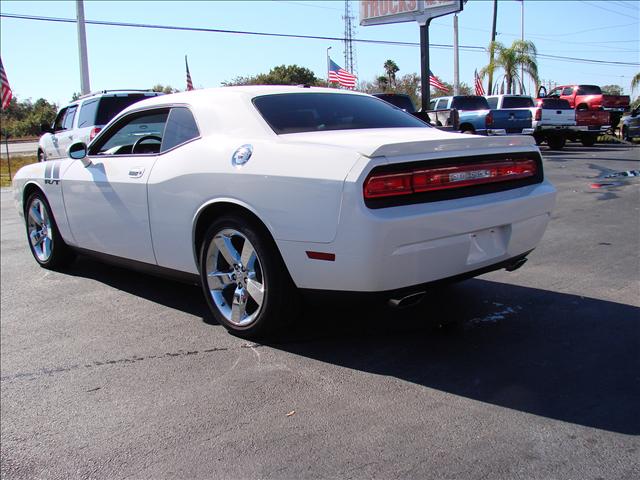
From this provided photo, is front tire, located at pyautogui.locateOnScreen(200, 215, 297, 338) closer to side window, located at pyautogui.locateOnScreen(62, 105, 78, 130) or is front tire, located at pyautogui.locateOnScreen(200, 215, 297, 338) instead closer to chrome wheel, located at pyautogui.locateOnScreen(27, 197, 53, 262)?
chrome wheel, located at pyautogui.locateOnScreen(27, 197, 53, 262)

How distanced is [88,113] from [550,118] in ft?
49.0

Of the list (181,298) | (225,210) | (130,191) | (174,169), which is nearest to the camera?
(225,210)

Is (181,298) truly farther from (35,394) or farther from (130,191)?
(35,394)

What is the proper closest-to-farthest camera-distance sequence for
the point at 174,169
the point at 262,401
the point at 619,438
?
the point at 619,438, the point at 262,401, the point at 174,169

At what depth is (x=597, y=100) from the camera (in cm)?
2542

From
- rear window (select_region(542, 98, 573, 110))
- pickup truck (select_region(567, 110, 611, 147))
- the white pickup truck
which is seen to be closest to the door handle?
the white pickup truck

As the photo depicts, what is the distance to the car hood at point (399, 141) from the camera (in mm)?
3166

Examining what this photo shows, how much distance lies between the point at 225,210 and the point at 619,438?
247 centimetres

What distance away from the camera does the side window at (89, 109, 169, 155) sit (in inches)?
181

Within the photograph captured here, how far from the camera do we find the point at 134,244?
178 inches

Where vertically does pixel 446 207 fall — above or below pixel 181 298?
above

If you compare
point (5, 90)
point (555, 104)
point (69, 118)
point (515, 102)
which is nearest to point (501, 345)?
point (69, 118)

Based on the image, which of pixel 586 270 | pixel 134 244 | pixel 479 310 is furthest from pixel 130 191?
pixel 586 270

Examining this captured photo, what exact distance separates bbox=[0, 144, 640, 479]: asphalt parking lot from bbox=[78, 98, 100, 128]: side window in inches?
291
